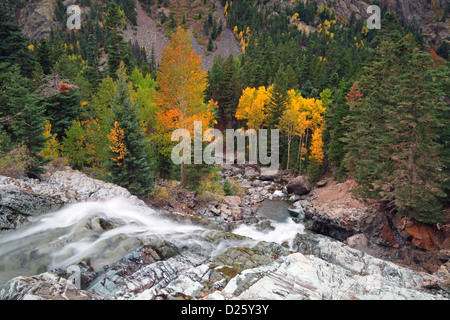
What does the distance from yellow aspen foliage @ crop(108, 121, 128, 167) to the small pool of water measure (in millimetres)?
14162

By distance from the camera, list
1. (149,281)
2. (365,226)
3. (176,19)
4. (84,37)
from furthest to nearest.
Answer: (176,19)
(84,37)
(365,226)
(149,281)

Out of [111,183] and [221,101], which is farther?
[221,101]

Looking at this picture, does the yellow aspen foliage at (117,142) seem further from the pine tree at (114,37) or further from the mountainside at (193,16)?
the mountainside at (193,16)

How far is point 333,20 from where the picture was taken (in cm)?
13512

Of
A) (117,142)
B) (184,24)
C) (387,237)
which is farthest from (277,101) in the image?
(184,24)

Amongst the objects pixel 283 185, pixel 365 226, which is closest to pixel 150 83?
pixel 283 185

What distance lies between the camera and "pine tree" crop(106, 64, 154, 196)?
15.4m

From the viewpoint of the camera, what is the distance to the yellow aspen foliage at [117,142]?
50.0 feet

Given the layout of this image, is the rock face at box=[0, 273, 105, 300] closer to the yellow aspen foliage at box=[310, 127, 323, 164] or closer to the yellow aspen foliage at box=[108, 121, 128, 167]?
the yellow aspen foliage at box=[108, 121, 128, 167]

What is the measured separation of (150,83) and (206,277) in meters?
36.5

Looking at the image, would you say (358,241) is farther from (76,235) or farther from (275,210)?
(76,235)

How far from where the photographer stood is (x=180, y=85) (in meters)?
17.2

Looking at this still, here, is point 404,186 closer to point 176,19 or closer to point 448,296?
point 448,296

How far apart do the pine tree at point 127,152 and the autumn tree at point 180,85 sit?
7.63 ft
